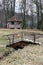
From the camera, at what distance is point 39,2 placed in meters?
47.8

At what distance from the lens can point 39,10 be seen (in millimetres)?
48188

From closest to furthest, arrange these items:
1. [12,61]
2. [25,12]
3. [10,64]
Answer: [10,64]
[12,61]
[25,12]

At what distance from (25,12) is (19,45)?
133ft

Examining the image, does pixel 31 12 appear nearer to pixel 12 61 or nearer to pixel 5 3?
pixel 5 3

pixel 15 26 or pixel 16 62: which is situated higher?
pixel 16 62

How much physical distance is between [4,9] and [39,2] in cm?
1201

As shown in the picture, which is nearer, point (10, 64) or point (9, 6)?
point (10, 64)

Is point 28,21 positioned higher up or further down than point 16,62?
further down

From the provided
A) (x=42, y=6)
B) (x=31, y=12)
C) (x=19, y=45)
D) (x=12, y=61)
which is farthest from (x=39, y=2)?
(x=12, y=61)

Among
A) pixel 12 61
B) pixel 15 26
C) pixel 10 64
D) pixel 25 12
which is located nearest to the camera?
pixel 10 64

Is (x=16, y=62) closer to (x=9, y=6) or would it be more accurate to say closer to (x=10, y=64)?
(x=10, y=64)

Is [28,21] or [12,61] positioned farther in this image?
[28,21]

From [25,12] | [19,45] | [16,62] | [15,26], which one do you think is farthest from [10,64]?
[25,12]

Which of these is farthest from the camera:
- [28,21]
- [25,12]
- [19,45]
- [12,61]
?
[28,21]
